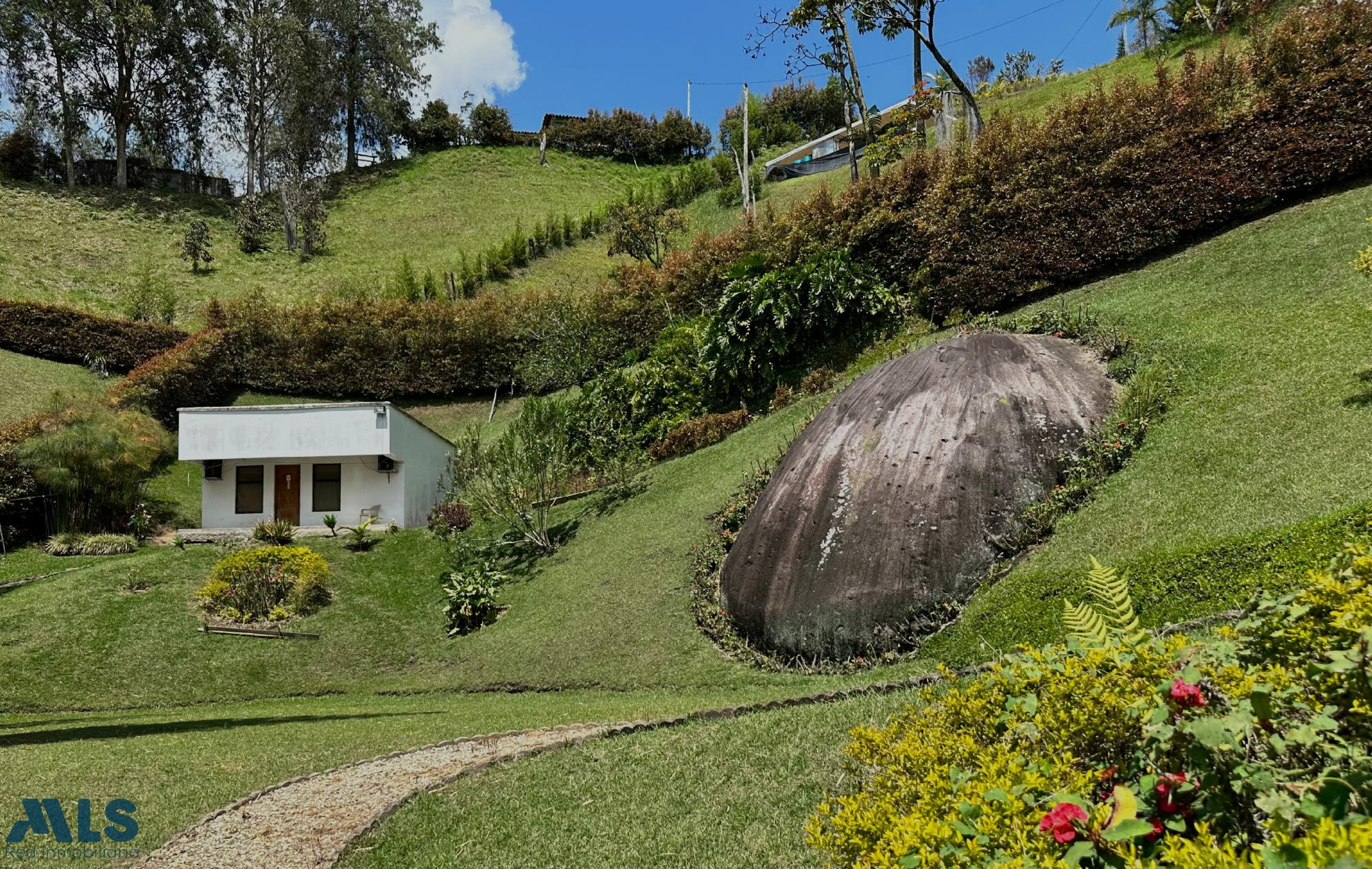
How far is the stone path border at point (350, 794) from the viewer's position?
465cm

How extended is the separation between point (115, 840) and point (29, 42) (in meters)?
50.6

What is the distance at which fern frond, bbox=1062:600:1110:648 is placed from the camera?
262 centimetres

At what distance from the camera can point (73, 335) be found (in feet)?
83.4

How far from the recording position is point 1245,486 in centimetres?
658

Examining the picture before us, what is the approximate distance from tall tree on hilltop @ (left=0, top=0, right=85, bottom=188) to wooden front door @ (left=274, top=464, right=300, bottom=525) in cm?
3238

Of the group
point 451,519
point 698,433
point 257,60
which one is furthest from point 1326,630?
point 257,60

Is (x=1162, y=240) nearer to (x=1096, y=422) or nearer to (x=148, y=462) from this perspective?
(x=1096, y=422)

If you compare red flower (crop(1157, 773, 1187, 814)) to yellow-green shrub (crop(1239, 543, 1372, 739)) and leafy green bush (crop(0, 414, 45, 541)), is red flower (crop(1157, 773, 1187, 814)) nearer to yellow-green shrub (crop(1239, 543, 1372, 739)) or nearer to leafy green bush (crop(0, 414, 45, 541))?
yellow-green shrub (crop(1239, 543, 1372, 739))

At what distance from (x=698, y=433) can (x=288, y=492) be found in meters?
11.1

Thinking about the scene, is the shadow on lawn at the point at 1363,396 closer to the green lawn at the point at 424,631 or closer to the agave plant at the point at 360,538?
the green lawn at the point at 424,631

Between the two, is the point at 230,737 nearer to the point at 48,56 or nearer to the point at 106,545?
the point at 106,545

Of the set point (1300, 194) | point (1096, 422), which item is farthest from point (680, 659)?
point (1300, 194)

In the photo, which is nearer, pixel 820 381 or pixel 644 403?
pixel 820 381

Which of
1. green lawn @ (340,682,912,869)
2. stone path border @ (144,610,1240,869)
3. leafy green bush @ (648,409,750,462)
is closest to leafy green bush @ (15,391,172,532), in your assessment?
leafy green bush @ (648,409,750,462)
